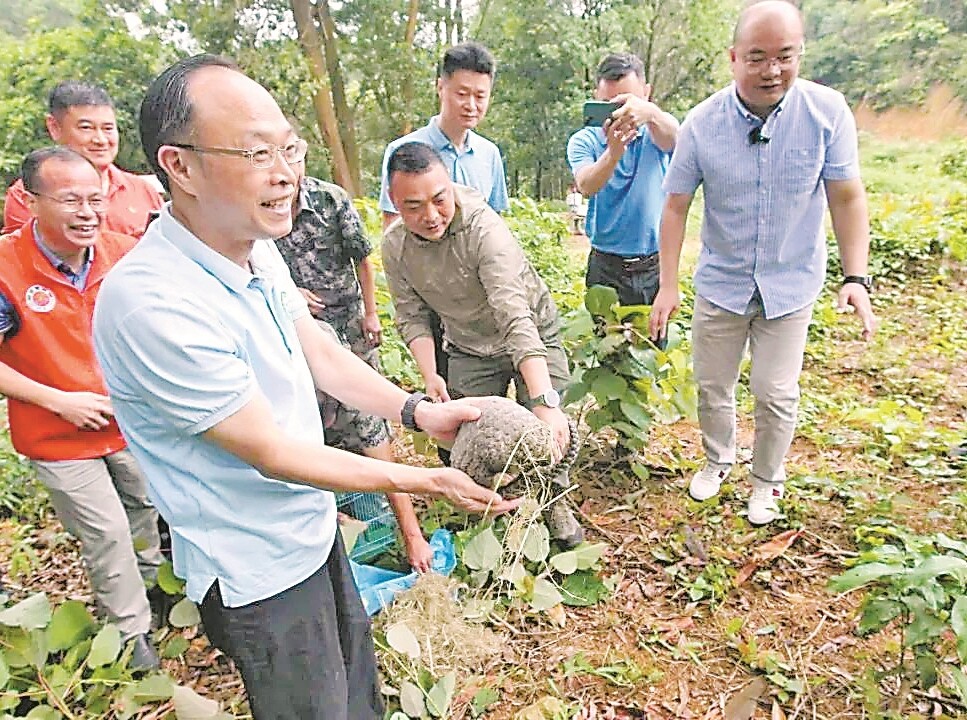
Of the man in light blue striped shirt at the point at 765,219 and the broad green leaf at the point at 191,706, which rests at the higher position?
the man in light blue striped shirt at the point at 765,219

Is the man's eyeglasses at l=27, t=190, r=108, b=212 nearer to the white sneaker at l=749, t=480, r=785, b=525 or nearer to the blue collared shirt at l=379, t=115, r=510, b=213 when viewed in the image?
the blue collared shirt at l=379, t=115, r=510, b=213

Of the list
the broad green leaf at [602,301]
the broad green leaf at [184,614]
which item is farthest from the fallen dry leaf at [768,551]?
the broad green leaf at [184,614]

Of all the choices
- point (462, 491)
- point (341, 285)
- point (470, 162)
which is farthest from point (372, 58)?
point (462, 491)

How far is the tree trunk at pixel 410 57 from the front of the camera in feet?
42.1

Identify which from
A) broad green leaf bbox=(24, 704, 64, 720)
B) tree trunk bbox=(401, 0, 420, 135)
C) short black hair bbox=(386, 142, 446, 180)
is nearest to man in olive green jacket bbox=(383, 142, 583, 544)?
short black hair bbox=(386, 142, 446, 180)

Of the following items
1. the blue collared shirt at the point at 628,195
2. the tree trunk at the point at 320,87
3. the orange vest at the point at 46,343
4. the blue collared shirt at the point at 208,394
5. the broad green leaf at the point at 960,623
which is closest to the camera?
the blue collared shirt at the point at 208,394

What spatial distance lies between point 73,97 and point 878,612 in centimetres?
336

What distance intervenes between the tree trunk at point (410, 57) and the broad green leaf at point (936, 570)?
12556 millimetres

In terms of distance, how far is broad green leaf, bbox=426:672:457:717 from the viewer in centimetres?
212

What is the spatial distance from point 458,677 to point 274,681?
0.98 meters

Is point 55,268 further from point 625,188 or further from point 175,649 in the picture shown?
point 625,188

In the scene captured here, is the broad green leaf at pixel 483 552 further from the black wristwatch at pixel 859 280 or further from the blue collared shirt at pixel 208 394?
the black wristwatch at pixel 859 280

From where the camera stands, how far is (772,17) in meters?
2.31

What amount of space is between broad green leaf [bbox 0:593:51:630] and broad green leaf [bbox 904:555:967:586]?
7.89 feet
